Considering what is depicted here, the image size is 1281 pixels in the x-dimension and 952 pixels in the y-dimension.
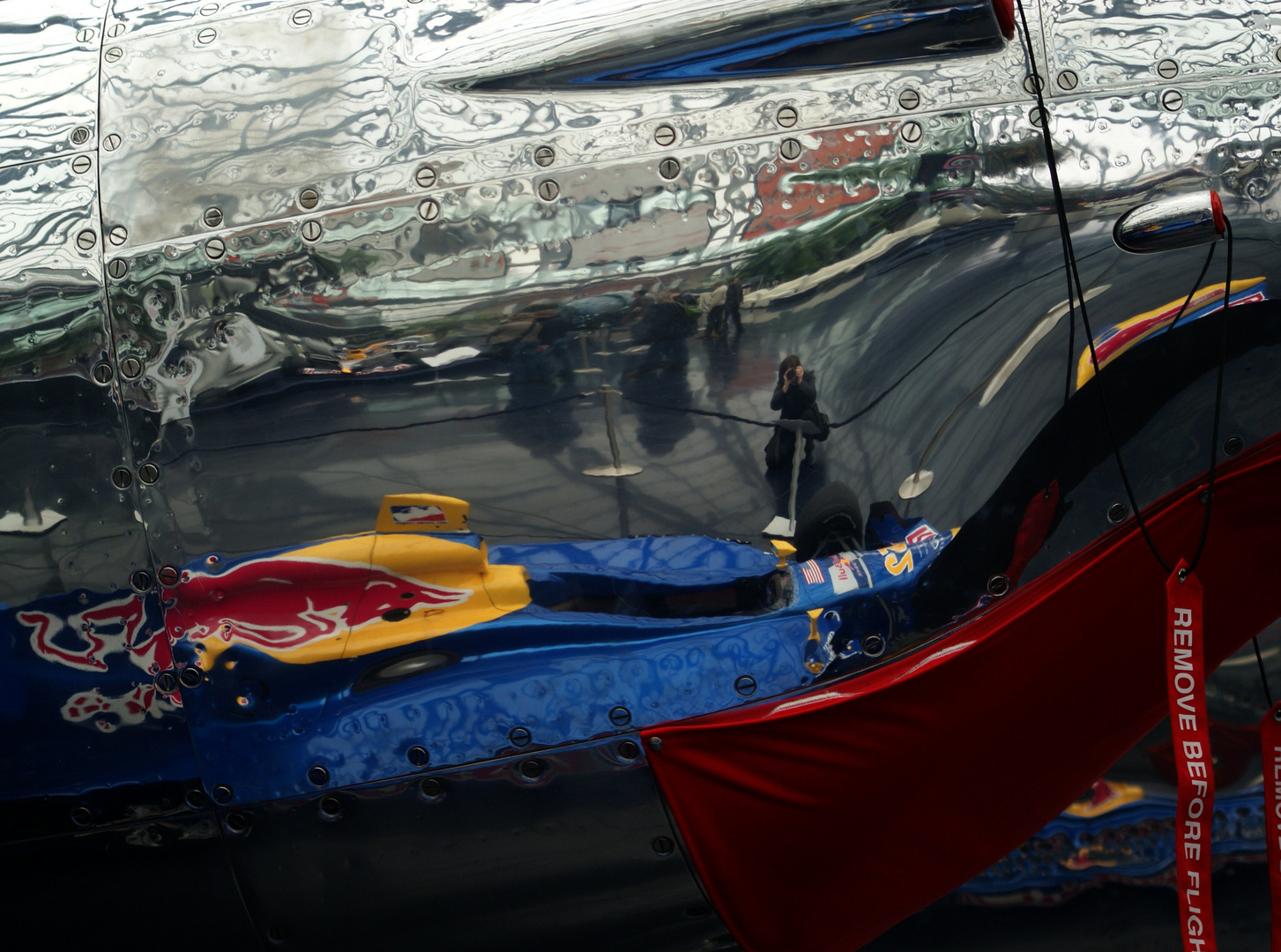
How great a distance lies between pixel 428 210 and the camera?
5.68 ft

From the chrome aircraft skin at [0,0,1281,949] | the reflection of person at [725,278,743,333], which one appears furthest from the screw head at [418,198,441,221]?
the reflection of person at [725,278,743,333]

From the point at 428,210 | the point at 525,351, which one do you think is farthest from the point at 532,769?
the point at 428,210

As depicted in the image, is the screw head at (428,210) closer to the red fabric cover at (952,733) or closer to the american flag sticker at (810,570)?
the american flag sticker at (810,570)

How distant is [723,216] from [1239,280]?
36.6 inches

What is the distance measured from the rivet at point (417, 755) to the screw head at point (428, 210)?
957 mm

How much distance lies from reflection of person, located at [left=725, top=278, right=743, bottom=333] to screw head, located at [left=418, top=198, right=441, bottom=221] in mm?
532

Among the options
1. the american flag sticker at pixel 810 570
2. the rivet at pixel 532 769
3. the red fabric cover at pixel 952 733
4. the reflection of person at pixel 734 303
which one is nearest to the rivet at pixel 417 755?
the rivet at pixel 532 769

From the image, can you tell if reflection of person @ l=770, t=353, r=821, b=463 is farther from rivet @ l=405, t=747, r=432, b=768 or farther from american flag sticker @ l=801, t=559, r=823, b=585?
rivet @ l=405, t=747, r=432, b=768

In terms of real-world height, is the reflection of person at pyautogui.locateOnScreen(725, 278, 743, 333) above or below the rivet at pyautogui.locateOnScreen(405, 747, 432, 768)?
above

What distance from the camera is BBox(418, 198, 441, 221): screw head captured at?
5.66 feet

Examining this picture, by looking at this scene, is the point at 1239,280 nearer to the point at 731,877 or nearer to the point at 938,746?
the point at 938,746

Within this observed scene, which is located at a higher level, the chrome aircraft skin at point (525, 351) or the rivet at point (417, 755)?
the chrome aircraft skin at point (525, 351)

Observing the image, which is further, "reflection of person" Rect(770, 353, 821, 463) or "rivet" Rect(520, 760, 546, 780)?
"rivet" Rect(520, 760, 546, 780)

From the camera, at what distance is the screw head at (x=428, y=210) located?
5.66 feet
